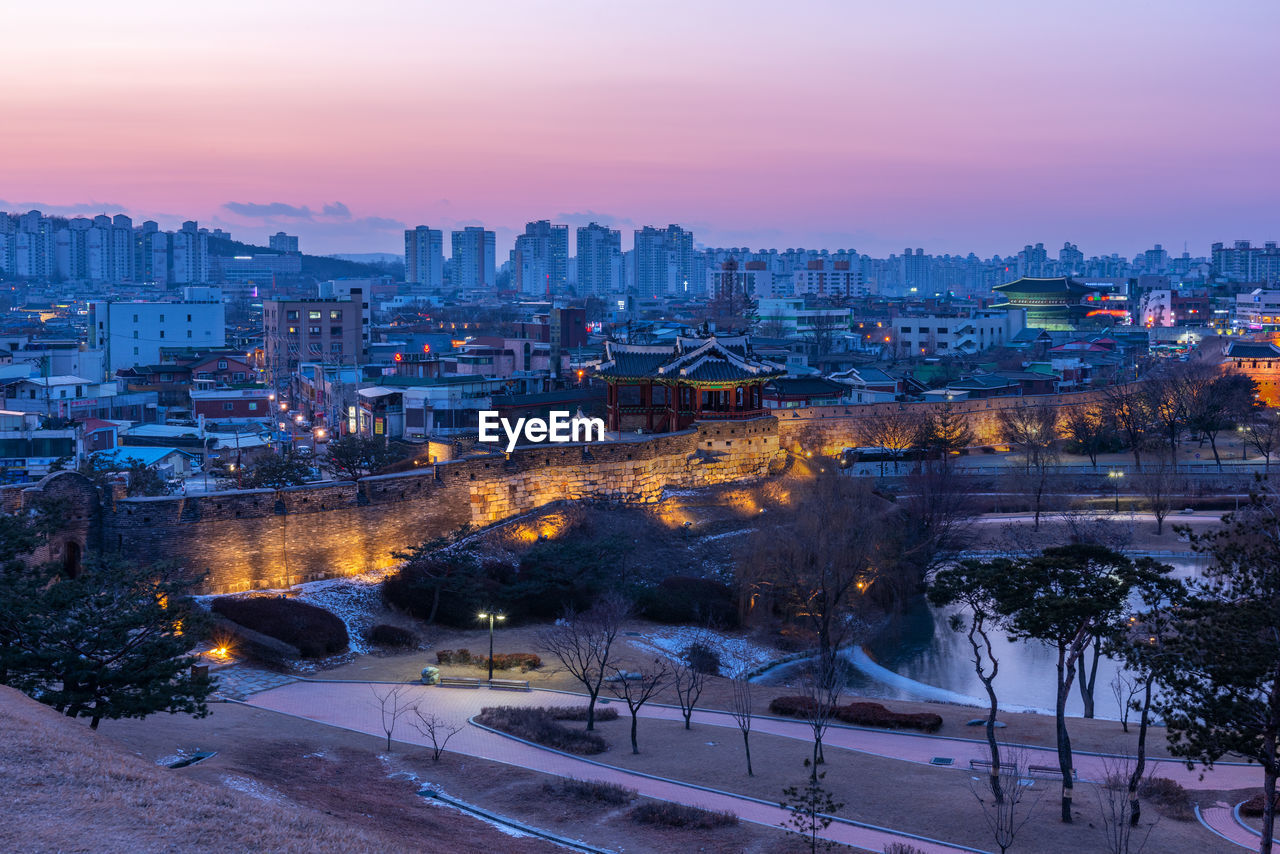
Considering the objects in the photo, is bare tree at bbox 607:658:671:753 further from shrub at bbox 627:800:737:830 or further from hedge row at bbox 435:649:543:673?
shrub at bbox 627:800:737:830

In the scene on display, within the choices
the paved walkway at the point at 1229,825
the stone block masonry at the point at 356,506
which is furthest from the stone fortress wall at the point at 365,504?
the paved walkway at the point at 1229,825

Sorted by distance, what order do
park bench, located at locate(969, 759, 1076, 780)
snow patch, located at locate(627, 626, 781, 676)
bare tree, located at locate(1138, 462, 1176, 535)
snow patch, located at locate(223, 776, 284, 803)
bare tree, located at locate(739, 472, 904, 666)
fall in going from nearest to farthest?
snow patch, located at locate(223, 776, 284, 803) < park bench, located at locate(969, 759, 1076, 780) < snow patch, located at locate(627, 626, 781, 676) < bare tree, located at locate(739, 472, 904, 666) < bare tree, located at locate(1138, 462, 1176, 535)

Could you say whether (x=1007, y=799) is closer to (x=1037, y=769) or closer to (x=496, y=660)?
(x=1037, y=769)

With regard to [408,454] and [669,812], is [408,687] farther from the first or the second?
[408,454]

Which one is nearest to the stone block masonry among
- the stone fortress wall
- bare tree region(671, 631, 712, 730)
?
the stone fortress wall

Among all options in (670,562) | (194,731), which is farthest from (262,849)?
(670,562)

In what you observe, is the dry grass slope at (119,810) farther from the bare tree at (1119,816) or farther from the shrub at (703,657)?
the shrub at (703,657)

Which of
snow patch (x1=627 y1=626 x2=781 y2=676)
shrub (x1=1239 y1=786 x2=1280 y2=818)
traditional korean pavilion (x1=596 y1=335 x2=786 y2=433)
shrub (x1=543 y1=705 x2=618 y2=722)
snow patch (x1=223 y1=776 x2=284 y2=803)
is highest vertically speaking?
traditional korean pavilion (x1=596 y1=335 x2=786 y2=433)

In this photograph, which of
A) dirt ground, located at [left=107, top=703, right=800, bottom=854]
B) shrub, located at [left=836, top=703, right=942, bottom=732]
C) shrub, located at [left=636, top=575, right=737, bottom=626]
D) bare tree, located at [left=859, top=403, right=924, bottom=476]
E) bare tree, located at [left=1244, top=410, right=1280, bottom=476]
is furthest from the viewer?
bare tree, located at [left=1244, top=410, right=1280, bottom=476]
